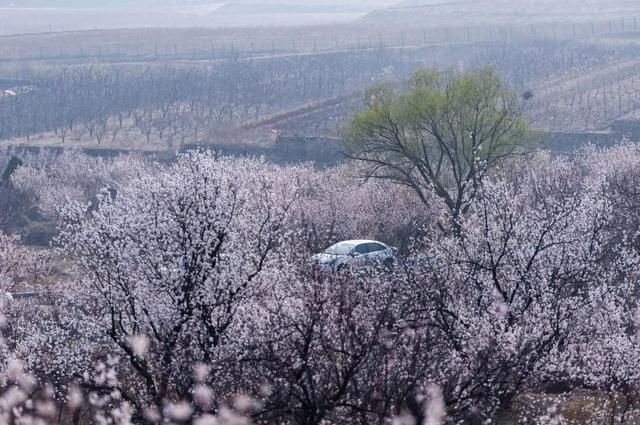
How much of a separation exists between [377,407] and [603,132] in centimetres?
4676

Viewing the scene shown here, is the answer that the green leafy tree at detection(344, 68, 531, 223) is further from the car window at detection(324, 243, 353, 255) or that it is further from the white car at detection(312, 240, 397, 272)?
the car window at detection(324, 243, 353, 255)

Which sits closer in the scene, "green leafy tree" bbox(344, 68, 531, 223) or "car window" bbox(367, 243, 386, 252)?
"car window" bbox(367, 243, 386, 252)

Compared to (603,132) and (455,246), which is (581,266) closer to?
(455,246)

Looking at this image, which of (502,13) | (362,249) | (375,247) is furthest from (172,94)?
(502,13)

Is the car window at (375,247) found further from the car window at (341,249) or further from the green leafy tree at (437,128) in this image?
the green leafy tree at (437,128)

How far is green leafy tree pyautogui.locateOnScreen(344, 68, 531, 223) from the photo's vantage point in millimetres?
34969

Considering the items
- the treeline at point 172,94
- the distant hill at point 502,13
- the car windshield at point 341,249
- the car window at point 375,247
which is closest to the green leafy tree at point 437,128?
the car window at point 375,247

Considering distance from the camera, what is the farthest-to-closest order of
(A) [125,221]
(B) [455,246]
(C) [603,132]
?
(C) [603,132] < (B) [455,246] < (A) [125,221]

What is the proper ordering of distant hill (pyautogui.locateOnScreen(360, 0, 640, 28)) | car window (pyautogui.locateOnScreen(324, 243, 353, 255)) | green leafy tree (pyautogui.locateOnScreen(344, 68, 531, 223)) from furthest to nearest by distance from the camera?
1. distant hill (pyautogui.locateOnScreen(360, 0, 640, 28))
2. green leafy tree (pyautogui.locateOnScreen(344, 68, 531, 223))
3. car window (pyautogui.locateOnScreen(324, 243, 353, 255))

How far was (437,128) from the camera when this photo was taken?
35438 mm

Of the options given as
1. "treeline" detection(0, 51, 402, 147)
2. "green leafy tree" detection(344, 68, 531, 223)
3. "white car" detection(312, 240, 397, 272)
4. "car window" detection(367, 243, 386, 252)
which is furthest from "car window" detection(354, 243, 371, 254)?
"treeline" detection(0, 51, 402, 147)

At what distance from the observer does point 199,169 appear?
19828mm

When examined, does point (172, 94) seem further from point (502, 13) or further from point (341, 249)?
point (502, 13)

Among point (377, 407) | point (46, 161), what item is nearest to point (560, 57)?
point (46, 161)
